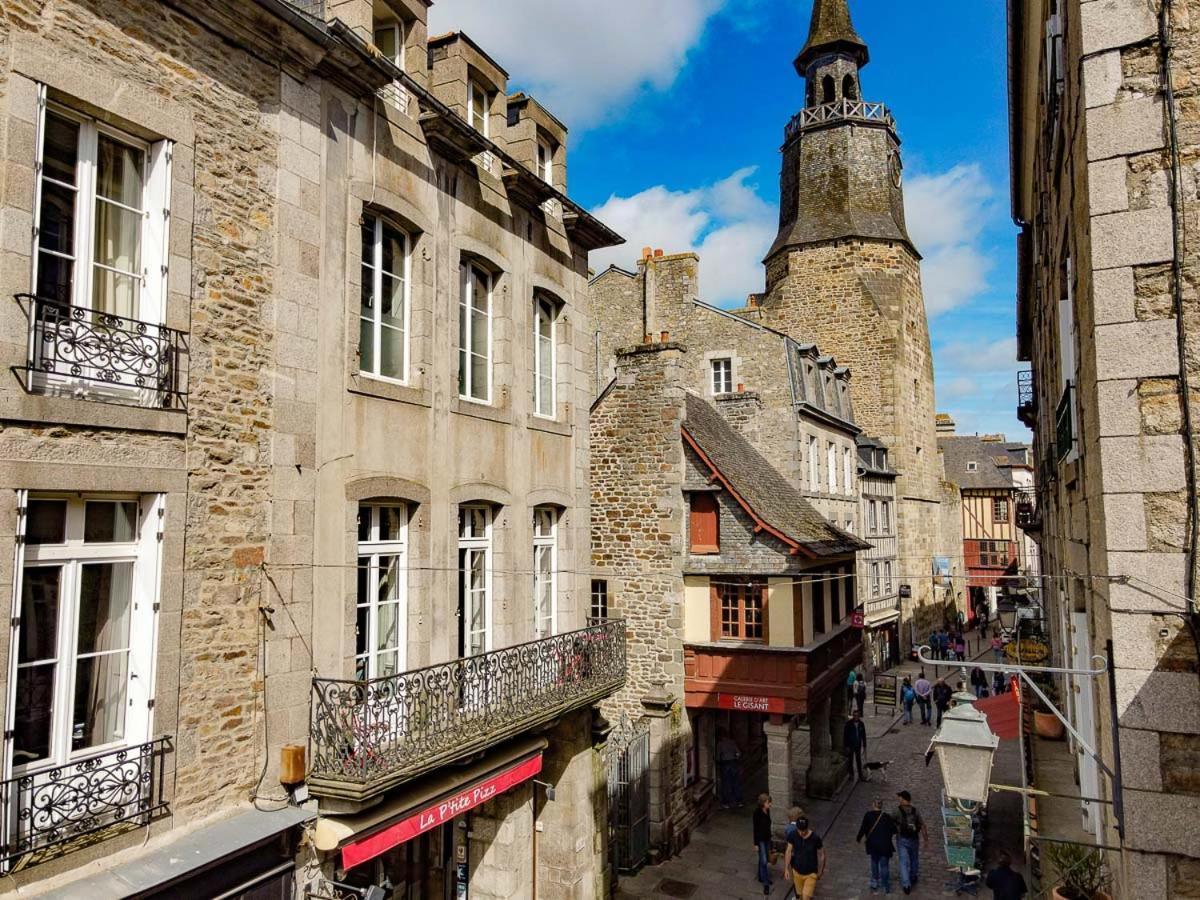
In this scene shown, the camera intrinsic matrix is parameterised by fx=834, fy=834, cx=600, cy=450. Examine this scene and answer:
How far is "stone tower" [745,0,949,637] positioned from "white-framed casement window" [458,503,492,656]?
955 inches

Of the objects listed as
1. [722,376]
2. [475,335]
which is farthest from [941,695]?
[475,335]

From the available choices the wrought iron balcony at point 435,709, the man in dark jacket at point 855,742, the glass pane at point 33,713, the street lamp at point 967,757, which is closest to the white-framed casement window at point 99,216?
the glass pane at point 33,713

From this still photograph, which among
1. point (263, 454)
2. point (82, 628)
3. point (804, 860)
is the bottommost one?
point (804, 860)

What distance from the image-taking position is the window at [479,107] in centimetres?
1023

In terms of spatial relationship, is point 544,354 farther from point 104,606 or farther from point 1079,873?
point 1079,873

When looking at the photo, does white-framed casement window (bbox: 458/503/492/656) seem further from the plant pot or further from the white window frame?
the plant pot

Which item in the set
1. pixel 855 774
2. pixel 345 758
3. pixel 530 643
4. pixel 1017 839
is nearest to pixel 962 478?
pixel 855 774

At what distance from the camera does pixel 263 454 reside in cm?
687

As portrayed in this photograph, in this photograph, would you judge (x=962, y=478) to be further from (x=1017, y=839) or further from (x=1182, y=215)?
(x=1182, y=215)

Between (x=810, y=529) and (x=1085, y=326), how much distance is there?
12.2m

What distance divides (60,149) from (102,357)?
4.78 feet

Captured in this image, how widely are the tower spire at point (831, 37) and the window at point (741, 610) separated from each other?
27.2 metres

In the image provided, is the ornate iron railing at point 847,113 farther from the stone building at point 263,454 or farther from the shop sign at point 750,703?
the stone building at point 263,454

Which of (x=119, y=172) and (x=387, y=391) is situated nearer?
(x=119, y=172)
